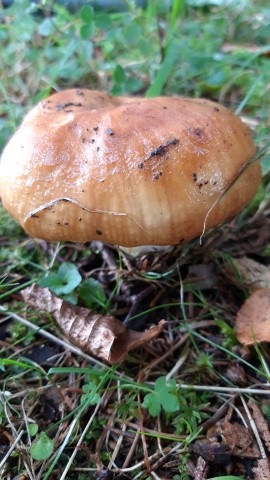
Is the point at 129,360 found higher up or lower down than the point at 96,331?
lower down

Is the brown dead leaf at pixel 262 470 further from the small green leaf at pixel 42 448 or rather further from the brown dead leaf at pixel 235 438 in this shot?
the small green leaf at pixel 42 448

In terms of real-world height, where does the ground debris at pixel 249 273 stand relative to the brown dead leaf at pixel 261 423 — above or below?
above

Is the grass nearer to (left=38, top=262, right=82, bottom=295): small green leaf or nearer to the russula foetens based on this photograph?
(left=38, top=262, right=82, bottom=295): small green leaf

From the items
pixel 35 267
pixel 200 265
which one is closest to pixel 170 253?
pixel 200 265

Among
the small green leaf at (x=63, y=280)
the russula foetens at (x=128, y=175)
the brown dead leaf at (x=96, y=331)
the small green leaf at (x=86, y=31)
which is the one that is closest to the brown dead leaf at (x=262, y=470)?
the brown dead leaf at (x=96, y=331)

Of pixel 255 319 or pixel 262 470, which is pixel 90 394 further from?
pixel 255 319

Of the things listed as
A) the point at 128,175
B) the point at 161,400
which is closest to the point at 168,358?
the point at 161,400
